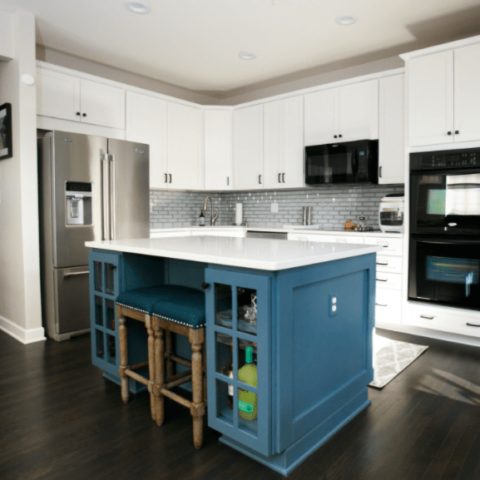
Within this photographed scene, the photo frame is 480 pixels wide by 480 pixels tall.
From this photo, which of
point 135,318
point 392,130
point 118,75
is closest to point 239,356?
point 135,318

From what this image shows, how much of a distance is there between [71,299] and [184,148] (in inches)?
92.9

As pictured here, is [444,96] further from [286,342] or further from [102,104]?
[102,104]

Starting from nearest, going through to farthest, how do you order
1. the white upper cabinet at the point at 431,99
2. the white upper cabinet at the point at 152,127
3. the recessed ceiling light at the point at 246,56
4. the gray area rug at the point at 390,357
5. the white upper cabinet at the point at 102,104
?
the gray area rug at the point at 390,357
the white upper cabinet at the point at 431,99
the white upper cabinet at the point at 102,104
the recessed ceiling light at the point at 246,56
the white upper cabinet at the point at 152,127

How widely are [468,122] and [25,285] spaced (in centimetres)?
384

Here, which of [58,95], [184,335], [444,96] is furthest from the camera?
[58,95]

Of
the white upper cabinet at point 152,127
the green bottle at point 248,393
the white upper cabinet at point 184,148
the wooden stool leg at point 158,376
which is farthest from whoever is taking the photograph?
the white upper cabinet at point 184,148

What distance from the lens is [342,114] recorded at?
4258mm

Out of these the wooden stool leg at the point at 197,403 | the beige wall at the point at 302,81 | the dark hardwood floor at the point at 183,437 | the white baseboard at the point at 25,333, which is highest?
the beige wall at the point at 302,81

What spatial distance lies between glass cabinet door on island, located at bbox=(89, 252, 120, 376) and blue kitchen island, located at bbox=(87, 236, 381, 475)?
27cm

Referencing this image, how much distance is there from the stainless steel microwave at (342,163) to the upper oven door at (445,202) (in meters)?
0.64

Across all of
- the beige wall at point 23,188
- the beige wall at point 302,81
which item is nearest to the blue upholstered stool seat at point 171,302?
the beige wall at point 23,188

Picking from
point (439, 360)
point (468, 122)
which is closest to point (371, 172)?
point (468, 122)

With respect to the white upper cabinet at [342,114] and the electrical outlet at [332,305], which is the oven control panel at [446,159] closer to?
the white upper cabinet at [342,114]

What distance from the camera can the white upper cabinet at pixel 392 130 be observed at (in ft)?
12.6
